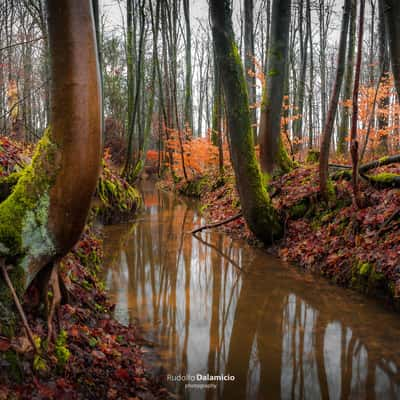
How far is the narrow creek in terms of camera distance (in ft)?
11.2

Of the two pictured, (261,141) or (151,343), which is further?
(261,141)

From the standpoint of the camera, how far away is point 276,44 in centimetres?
917

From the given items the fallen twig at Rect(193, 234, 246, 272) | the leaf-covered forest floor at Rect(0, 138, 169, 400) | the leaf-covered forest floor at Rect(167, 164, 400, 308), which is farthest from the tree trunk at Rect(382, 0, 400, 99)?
the leaf-covered forest floor at Rect(0, 138, 169, 400)

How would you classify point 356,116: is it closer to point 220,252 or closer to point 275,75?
point 275,75

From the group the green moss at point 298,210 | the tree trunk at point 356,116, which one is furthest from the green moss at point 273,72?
the green moss at point 298,210

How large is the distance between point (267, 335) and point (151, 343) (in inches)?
57.1

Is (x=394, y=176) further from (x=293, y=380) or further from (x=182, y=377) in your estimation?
(x=182, y=377)

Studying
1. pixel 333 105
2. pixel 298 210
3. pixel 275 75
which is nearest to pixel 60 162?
pixel 333 105

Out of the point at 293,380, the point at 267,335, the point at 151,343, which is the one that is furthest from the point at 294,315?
the point at 151,343

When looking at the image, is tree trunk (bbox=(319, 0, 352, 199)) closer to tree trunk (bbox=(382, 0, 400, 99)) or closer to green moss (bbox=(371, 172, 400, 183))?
green moss (bbox=(371, 172, 400, 183))

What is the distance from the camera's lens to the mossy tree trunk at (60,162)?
2.70 meters

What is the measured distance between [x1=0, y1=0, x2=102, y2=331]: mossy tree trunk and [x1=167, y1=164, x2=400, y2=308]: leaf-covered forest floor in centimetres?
447

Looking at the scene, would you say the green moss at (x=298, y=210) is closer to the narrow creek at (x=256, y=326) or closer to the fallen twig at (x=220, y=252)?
the narrow creek at (x=256, y=326)

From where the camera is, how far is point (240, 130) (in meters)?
7.42
